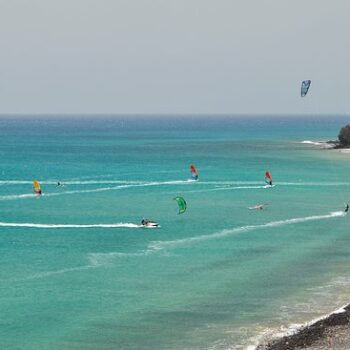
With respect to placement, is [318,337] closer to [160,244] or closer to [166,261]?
[166,261]

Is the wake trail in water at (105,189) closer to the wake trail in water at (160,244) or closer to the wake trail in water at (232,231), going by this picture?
the wake trail in water at (160,244)

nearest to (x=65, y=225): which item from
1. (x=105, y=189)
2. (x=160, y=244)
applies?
(x=160, y=244)

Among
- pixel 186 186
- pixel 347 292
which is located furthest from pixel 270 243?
pixel 186 186

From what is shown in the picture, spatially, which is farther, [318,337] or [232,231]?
[232,231]

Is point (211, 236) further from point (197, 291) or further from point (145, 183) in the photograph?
point (145, 183)

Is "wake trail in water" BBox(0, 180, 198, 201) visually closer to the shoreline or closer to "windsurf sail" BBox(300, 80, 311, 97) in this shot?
"windsurf sail" BBox(300, 80, 311, 97)
